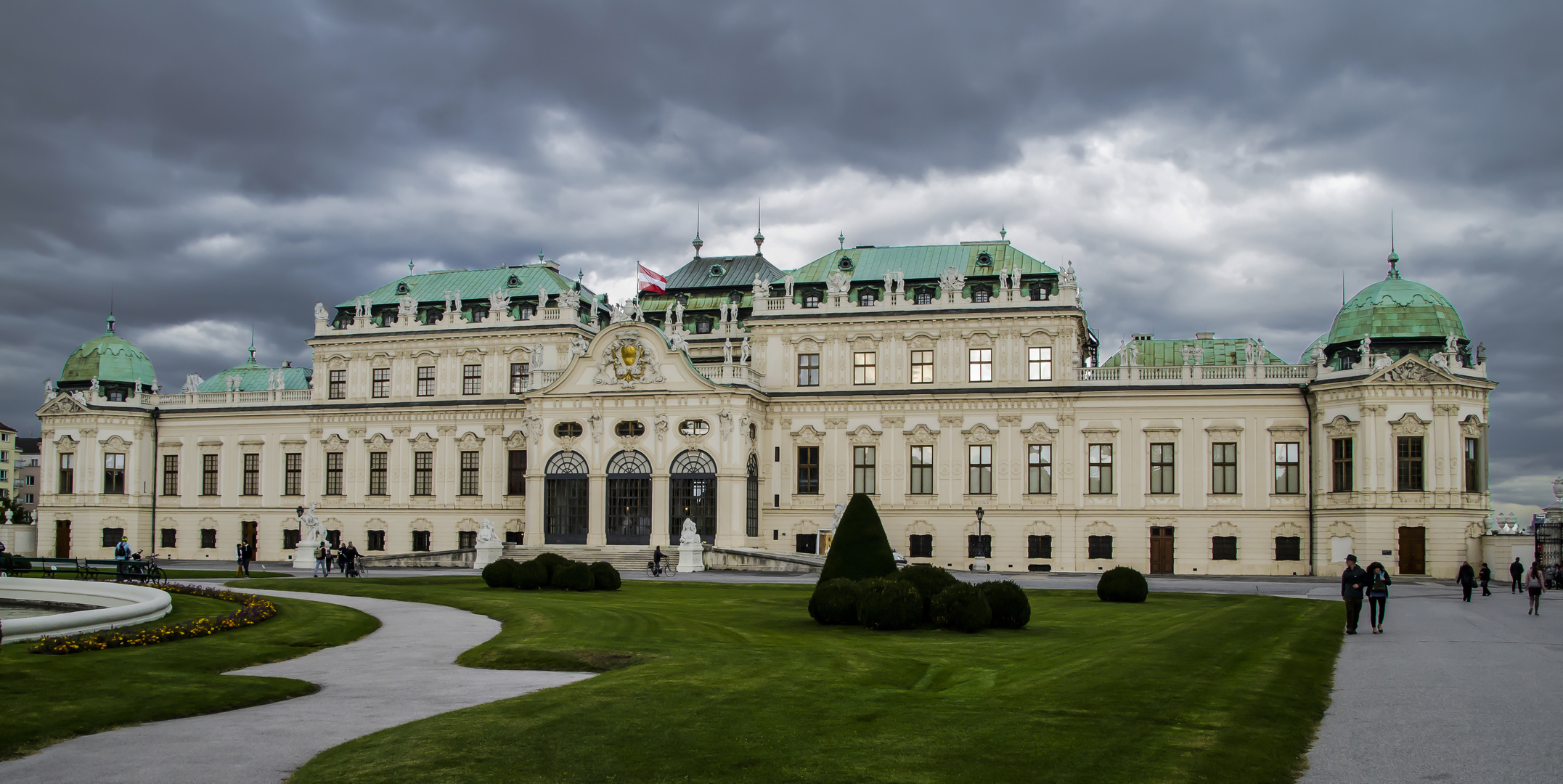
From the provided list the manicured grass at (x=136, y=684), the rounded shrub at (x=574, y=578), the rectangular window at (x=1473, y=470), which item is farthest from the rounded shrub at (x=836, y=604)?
the rectangular window at (x=1473, y=470)

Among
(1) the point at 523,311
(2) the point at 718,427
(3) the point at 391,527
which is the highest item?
(1) the point at 523,311

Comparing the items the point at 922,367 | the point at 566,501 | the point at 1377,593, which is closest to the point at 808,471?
the point at 922,367

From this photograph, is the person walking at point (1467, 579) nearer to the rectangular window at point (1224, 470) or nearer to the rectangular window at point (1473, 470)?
the rectangular window at point (1473, 470)

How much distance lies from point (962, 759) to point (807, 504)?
2144 inches

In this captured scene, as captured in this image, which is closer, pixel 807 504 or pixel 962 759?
pixel 962 759

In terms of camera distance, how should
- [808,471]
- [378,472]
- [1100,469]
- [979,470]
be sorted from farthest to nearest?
[378,472] → [808,471] → [979,470] → [1100,469]

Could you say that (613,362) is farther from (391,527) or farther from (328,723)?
(328,723)

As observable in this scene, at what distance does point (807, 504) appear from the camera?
223ft

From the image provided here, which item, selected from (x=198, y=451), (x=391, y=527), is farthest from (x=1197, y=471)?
(x=198, y=451)

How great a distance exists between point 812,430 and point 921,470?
6.49m

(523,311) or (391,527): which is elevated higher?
(523,311)

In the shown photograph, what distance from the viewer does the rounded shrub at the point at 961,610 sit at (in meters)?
29.0

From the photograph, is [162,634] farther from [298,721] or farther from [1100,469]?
[1100,469]

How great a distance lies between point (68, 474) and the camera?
7769 centimetres
